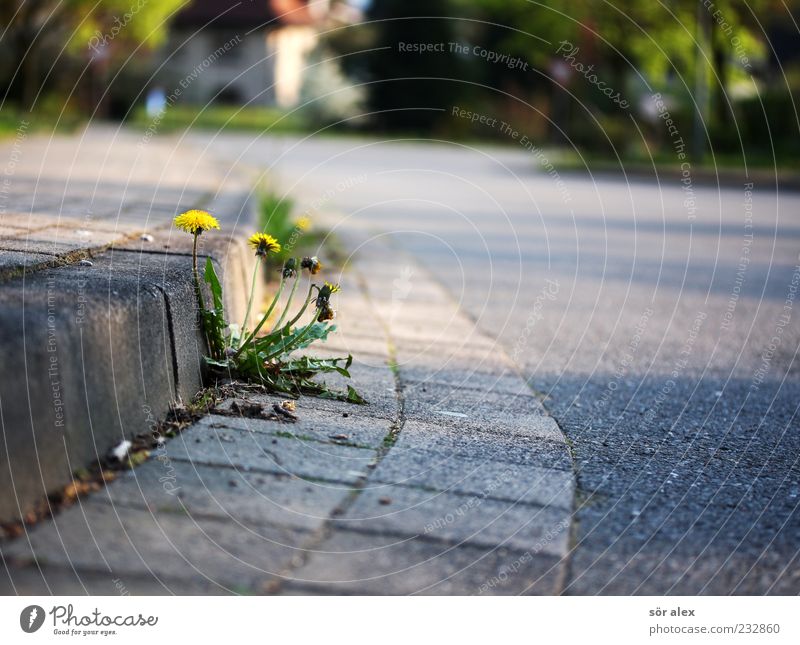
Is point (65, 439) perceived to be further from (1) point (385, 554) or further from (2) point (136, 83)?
(2) point (136, 83)

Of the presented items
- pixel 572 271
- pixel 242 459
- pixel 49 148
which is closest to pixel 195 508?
pixel 242 459

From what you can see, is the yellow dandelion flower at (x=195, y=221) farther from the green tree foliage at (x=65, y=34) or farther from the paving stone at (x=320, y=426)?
the green tree foliage at (x=65, y=34)

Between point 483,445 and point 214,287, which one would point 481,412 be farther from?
point 214,287

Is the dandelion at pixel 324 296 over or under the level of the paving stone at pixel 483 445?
over

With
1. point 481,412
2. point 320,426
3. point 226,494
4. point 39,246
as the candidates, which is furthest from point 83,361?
point 481,412

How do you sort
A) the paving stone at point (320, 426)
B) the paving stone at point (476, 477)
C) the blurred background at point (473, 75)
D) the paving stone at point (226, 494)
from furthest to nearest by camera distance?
1. the blurred background at point (473, 75)
2. the paving stone at point (320, 426)
3. the paving stone at point (476, 477)
4. the paving stone at point (226, 494)

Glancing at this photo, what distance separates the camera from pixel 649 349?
3.88 meters

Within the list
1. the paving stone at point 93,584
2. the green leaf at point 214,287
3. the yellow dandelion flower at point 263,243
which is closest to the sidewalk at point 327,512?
the paving stone at point 93,584

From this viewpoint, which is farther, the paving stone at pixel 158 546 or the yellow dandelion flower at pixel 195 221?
the yellow dandelion flower at pixel 195 221

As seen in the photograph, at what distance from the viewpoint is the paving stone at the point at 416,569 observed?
5.01 feet

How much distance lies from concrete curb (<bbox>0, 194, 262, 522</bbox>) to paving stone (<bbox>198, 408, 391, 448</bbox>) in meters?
0.16

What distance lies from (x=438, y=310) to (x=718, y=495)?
242 cm

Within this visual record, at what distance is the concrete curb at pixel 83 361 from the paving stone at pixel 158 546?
9 cm

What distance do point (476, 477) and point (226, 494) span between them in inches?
21.1
